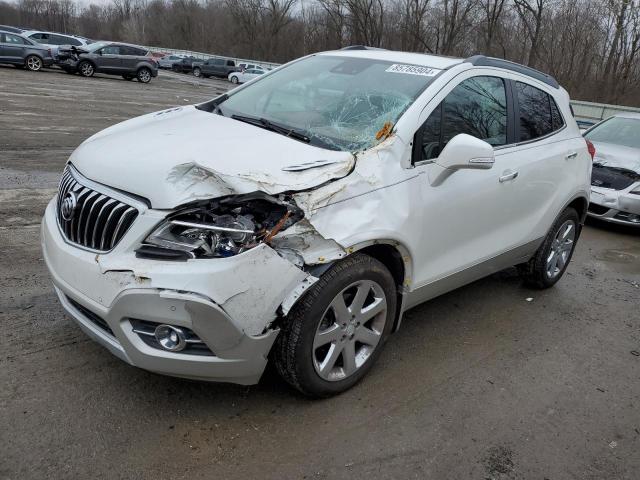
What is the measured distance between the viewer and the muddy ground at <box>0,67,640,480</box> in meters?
2.55

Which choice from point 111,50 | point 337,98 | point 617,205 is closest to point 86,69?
point 111,50

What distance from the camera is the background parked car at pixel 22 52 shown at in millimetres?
22516

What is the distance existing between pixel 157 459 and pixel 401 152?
2005mm

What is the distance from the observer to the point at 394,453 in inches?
106

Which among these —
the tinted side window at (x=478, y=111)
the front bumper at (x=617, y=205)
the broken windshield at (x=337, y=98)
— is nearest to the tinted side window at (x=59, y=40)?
the front bumper at (x=617, y=205)

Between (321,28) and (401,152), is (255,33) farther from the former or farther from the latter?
(401,152)

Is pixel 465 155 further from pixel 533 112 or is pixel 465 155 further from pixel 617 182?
pixel 617 182

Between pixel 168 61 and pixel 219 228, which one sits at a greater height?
pixel 168 61

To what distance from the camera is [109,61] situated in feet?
85.7

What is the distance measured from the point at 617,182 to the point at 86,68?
24.5 metres

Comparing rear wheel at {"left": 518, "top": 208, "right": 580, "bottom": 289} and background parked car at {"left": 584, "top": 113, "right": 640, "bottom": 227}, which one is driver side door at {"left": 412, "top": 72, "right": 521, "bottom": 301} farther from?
background parked car at {"left": 584, "top": 113, "right": 640, "bottom": 227}

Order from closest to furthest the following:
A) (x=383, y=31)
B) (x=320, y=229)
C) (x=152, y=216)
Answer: (x=152, y=216), (x=320, y=229), (x=383, y=31)

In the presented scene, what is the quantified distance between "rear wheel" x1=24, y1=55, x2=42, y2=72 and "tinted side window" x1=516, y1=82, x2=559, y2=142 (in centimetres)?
2447

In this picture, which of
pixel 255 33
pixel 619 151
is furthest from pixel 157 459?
pixel 255 33
